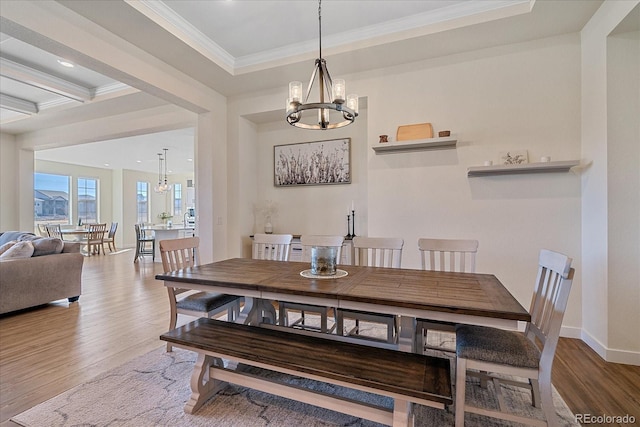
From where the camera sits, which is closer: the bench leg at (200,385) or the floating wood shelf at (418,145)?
the bench leg at (200,385)

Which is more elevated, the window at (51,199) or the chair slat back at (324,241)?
the window at (51,199)

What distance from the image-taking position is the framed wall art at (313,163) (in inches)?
174

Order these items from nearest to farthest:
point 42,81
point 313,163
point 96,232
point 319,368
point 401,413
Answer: point 401,413 → point 319,368 → point 42,81 → point 313,163 → point 96,232

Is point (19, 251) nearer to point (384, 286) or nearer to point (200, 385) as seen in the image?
point (200, 385)

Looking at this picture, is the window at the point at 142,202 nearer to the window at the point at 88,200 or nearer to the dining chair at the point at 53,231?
the window at the point at 88,200

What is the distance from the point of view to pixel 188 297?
2568 mm

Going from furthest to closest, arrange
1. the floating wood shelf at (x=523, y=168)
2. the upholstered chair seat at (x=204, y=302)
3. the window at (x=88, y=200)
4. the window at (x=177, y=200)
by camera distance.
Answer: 1. the window at (x=177, y=200)
2. the window at (x=88, y=200)
3. the floating wood shelf at (x=523, y=168)
4. the upholstered chair seat at (x=204, y=302)

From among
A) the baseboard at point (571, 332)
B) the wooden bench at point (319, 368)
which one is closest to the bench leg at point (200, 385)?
the wooden bench at point (319, 368)

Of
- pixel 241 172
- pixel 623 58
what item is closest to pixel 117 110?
pixel 241 172

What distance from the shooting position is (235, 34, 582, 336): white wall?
295 centimetres

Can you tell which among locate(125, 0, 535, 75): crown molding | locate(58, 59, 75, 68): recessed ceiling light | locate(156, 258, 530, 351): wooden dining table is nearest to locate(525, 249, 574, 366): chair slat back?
locate(156, 258, 530, 351): wooden dining table

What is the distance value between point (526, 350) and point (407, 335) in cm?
62

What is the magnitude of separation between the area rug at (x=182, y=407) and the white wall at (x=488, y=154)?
155 centimetres

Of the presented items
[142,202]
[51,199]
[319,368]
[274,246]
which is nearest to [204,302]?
[274,246]
